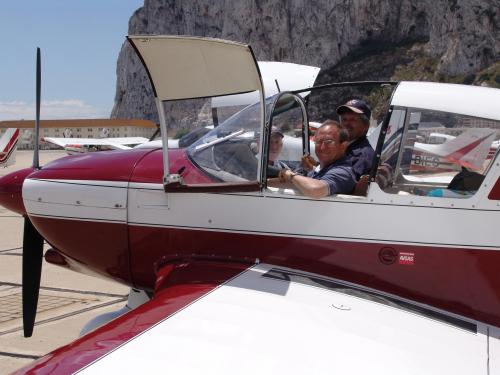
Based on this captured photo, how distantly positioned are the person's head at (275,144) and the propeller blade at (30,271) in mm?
1998

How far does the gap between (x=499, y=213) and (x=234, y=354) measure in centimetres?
169

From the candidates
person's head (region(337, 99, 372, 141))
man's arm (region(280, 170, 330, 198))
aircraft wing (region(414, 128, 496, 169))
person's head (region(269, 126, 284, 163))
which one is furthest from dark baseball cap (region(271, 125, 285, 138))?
aircraft wing (region(414, 128, 496, 169))

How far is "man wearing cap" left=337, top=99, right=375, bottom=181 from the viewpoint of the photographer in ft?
11.8

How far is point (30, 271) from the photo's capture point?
425 centimetres

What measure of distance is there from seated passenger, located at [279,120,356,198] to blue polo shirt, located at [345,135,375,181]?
5 cm

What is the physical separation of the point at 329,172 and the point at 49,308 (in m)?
3.93

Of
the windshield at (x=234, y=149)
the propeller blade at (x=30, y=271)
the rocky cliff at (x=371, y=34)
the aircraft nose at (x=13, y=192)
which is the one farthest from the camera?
the rocky cliff at (x=371, y=34)

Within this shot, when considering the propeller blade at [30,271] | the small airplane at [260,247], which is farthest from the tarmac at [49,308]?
the small airplane at [260,247]

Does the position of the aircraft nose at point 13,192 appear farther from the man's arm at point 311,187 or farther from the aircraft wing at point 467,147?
the aircraft wing at point 467,147

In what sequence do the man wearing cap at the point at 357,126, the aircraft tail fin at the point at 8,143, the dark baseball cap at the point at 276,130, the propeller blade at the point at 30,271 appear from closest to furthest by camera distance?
the man wearing cap at the point at 357,126, the dark baseball cap at the point at 276,130, the propeller blade at the point at 30,271, the aircraft tail fin at the point at 8,143

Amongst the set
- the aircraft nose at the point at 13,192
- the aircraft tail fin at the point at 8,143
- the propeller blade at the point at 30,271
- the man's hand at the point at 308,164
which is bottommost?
the aircraft tail fin at the point at 8,143

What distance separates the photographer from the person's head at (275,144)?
12.3ft

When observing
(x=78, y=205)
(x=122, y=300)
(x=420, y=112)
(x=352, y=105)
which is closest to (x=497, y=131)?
(x=420, y=112)

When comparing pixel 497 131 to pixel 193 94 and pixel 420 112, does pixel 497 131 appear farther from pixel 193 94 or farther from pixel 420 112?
pixel 193 94
